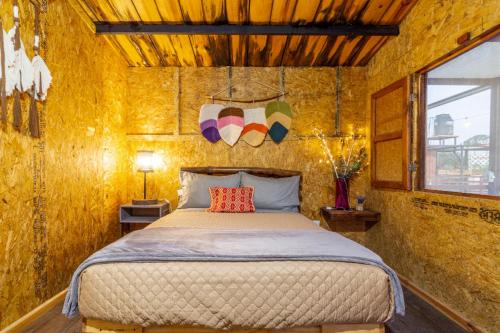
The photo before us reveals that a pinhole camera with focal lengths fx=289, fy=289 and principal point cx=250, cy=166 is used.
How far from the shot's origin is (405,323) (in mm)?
2043

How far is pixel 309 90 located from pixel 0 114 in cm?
313

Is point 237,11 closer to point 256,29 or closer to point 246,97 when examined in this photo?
point 256,29

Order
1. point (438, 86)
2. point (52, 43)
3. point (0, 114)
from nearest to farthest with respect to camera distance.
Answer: point (0, 114), point (52, 43), point (438, 86)

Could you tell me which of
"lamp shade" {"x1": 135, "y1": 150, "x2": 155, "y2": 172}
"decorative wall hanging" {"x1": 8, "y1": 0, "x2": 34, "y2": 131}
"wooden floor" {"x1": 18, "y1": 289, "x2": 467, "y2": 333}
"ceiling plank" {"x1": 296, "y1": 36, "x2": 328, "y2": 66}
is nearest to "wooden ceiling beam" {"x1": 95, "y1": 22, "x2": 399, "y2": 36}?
"ceiling plank" {"x1": 296, "y1": 36, "x2": 328, "y2": 66}

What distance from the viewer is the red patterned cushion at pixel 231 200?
119 inches

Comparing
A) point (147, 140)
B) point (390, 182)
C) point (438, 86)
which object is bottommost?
point (390, 182)

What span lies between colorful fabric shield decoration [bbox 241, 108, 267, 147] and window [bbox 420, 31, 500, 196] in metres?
1.77

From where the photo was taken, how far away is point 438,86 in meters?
2.55

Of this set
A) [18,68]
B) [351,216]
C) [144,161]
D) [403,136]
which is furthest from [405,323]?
[18,68]

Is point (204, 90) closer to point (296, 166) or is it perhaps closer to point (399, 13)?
point (296, 166)

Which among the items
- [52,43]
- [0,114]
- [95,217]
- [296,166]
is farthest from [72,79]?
[296,166]

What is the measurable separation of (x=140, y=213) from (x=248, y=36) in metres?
2.39

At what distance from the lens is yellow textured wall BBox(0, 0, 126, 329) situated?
6.17ft

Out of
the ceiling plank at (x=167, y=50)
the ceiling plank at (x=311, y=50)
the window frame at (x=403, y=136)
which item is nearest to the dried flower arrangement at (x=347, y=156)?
the window frame at (x=403, y=136)
